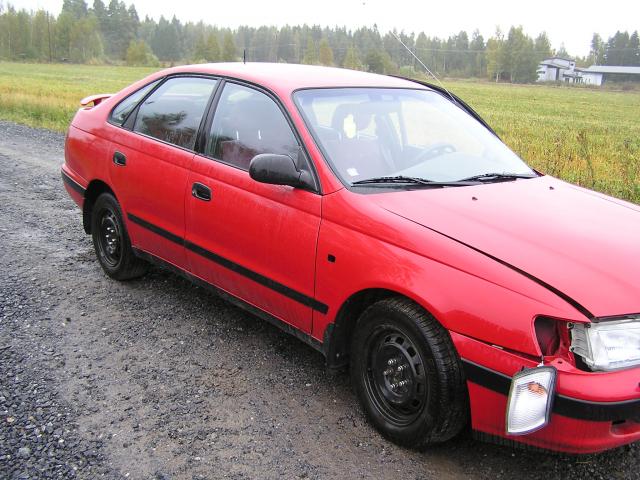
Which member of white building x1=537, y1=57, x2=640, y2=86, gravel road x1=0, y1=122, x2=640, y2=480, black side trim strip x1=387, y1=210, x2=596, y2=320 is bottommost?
gravel road x1=0, y1=122, x2=640, y2=480

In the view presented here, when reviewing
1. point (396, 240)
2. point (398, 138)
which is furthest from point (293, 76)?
point (396, 240)

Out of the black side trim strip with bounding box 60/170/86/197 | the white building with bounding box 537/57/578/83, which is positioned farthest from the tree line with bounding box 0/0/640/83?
the black side trim strip with bounding box 60/170/86/197

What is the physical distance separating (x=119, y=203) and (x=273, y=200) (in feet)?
5.71

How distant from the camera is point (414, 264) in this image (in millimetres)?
2596

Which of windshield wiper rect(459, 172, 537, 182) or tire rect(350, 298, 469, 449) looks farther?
windshield wiper rect(459, 172, 537, 182)

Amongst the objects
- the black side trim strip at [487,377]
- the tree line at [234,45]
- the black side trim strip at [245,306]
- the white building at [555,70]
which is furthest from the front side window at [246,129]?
the white building at [555,70]

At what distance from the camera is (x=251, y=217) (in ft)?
10.9

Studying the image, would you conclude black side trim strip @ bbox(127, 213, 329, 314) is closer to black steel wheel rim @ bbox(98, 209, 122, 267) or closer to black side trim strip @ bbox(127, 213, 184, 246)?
black side trim strip @ bbox(127, 213, 184, 246)

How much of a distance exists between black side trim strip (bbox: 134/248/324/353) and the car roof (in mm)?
1262

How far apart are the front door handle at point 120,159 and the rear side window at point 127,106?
256 mm

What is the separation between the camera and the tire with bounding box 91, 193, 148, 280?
4566 millimetres

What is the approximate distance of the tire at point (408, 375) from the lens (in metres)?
2.53

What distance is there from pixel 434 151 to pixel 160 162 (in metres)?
1.77

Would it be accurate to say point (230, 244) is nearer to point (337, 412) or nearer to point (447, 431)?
point (337, 412)
